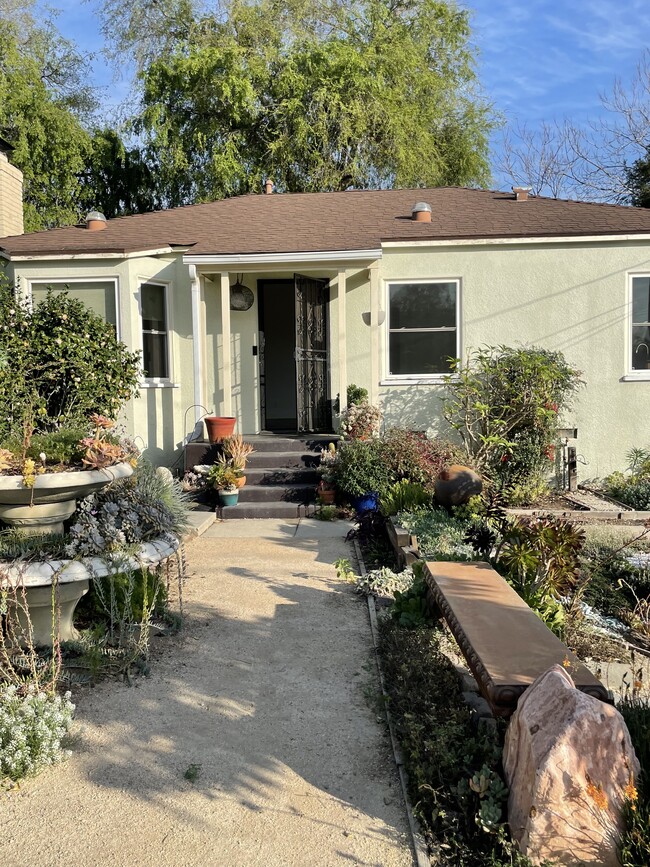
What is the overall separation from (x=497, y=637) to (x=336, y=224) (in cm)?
933

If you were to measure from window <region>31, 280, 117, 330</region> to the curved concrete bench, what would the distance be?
6.63m

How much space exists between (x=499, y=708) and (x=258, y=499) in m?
6.58

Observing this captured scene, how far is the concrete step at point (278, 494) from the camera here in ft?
30.0

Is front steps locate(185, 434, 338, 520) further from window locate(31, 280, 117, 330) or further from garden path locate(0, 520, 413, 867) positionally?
garden path locate(0, 520, 413, 867)

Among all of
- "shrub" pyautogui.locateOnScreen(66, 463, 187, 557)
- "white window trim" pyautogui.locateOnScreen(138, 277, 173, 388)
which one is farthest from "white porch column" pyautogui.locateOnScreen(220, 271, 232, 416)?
"shrub" pyautogui.locateOnScreen(66, 463, 187, 557)

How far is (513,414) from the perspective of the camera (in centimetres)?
977

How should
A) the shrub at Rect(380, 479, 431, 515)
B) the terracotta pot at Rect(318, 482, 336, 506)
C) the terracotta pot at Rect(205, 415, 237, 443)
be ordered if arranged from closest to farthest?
1. the shrub at Rect(380, 479, 431, 515)
2. the terracotta pot at Rect(318, 482, 336, 506)
3. the terracotta pot at Rect(205, 415, 237, 443)

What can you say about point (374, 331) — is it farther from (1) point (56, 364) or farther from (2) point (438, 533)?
(2) point (438, 533)

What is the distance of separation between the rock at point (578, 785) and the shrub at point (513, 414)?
22.5 feet

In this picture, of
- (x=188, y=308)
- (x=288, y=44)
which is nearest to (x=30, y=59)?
(x=288, y=44)

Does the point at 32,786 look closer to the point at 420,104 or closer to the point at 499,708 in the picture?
the point at 499,708

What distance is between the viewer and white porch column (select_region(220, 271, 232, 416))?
984 centimetres

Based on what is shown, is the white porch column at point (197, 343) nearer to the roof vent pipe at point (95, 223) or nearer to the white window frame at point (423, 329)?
the roof vent pipe at point (95, 223)

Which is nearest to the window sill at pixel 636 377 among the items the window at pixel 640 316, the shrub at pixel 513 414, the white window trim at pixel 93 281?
the window at pixel 640 316
